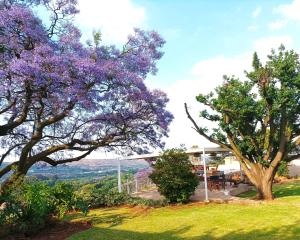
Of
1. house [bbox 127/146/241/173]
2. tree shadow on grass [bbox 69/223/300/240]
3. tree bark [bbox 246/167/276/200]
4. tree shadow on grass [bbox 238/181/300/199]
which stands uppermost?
house [bbox 127/146/241/173]

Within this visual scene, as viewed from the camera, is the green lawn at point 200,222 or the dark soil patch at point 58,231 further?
the dark soil patch at point 58,231

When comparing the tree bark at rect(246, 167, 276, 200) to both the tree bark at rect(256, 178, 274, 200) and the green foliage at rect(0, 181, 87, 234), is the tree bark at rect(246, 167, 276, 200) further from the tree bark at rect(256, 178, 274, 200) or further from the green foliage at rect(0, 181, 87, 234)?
A: the green foliage at rect(0, 181, 87, 234)

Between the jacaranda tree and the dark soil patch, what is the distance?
72.8 inches

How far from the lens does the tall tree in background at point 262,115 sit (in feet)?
55.4

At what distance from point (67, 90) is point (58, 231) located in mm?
4367

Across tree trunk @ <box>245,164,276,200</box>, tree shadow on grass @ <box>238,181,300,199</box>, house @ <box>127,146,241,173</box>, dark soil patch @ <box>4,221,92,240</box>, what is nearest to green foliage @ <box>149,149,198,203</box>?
house @ <box>127,146,241,173</box>

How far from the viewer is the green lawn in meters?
10.6

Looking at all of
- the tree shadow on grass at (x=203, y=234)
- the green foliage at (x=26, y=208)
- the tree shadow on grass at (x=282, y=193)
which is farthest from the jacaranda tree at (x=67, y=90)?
the tree shadow on grass at (x=282, y=193)

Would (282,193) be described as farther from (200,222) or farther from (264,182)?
(200,222)

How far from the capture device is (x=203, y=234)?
10.7 m

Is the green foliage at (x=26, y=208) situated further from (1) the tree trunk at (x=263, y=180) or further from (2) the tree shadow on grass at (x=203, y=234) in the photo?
(1) the tree trunk at (x=263, y=180)

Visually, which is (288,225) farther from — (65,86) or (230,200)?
(65,86)

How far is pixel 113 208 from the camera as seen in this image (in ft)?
56.0

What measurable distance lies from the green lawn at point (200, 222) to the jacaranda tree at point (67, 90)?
2877mm
